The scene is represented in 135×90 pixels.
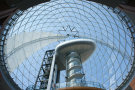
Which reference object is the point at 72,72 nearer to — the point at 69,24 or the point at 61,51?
the point at 61,51

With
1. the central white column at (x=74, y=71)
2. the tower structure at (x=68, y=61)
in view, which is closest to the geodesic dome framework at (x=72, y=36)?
the tower structure at (x=68, y=61)

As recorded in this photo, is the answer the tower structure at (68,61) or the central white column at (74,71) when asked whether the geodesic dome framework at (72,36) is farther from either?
the central white column at (74,71)

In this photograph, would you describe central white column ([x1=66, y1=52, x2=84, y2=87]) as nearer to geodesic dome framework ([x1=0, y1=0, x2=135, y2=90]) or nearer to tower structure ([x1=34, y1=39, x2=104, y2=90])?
tower structure ([x1=34, y1=39, x2=104, y2=90])

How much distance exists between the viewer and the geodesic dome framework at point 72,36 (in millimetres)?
31656

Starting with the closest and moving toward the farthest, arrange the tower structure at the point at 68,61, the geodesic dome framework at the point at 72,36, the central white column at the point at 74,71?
the central white column at the point at 74,71, the tower structure at the point at 68,61, the geodesic dome framework at the point at 72,36

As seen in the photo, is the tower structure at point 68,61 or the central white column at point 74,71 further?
the tower structure at point 68,61

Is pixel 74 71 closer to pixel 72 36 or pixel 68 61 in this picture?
pixel 68 61

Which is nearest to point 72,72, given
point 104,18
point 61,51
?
point 61,51

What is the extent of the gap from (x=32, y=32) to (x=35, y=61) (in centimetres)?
861

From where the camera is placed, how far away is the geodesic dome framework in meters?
31.7

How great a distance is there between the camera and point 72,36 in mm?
43438

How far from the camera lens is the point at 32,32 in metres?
39.0

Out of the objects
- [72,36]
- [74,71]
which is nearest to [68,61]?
[74,71]

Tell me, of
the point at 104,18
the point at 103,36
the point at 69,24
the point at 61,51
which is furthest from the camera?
the point at 69,24
